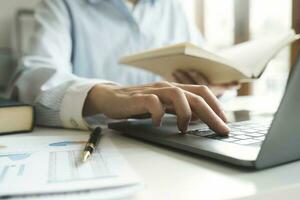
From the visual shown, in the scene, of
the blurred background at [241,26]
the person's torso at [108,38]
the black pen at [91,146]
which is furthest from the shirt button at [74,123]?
the blurred background at [241,26]

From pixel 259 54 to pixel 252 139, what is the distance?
0.40 metres

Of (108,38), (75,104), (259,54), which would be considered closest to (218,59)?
(259,54)

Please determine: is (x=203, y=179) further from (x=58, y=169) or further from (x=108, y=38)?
(x=108, y=38)

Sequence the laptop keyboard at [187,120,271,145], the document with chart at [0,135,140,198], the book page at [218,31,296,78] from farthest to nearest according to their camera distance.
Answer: the book page at [218,31,296,78]
the laptop keyboard at [187,120,271,145]
the document with chart at [0,135,140,198]

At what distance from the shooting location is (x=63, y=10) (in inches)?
38.7

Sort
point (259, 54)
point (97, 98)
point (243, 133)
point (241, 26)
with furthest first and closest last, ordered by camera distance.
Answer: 1. point (241, 26)
2. point (259, 54)
3. point (97, 98)
4. point (243, 133)

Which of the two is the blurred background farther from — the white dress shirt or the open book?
the open book

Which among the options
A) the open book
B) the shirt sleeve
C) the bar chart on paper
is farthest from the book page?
the bar chart on paper

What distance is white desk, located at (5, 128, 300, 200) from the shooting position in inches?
10.2

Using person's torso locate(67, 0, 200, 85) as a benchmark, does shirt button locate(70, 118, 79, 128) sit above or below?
below

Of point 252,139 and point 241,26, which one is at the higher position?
point 241,26

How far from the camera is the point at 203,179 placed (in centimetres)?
29

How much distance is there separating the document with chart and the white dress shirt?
6.6 inches

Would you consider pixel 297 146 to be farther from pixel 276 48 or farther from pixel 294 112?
pixel 276 48
